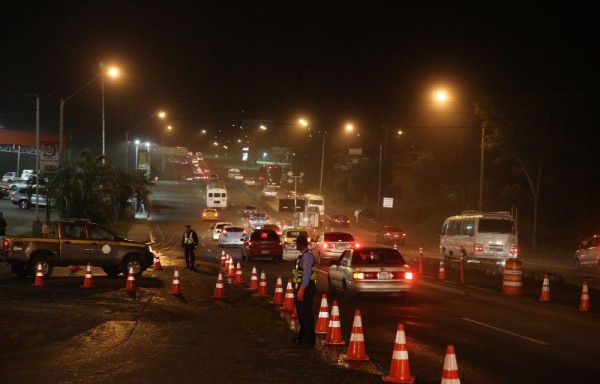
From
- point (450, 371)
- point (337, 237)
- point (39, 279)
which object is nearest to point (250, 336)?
point (450, 371)

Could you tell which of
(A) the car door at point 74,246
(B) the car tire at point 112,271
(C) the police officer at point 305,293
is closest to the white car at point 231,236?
(B) the car tire at point 112,271

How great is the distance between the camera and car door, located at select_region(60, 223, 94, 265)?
24219 millimetres

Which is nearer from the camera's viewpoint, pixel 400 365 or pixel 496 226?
pixel 400 365

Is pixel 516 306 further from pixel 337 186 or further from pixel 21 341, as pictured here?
pixel 337 186

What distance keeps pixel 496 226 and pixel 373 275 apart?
16.2 meters

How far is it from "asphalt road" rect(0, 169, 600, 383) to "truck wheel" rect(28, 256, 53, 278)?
16.8 inches

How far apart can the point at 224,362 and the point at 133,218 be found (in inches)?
2499

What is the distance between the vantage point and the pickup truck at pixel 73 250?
23.6 m

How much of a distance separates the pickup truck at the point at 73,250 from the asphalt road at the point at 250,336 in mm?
696

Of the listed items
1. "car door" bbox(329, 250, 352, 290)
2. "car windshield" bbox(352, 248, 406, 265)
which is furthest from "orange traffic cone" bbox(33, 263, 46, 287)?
"car windshield" bbox(352, 248, 406, 265)

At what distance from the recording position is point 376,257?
20.0 m

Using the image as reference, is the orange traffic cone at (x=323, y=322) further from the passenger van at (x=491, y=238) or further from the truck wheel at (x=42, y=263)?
the passenger van at (x=491, y=238)

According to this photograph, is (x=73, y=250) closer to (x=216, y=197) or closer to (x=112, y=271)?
(x=112, y=271)

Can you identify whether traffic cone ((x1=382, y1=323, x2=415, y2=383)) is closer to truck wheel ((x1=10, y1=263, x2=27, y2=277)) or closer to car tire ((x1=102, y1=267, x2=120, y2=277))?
truck wheel ((x1=10, y1=263, x2=27, y2=277))
